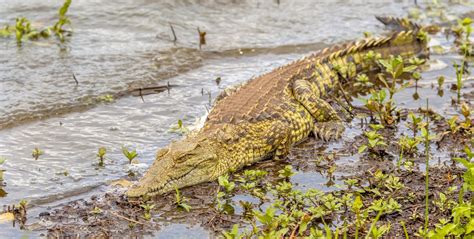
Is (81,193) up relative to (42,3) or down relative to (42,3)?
down

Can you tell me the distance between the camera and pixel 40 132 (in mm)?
7270

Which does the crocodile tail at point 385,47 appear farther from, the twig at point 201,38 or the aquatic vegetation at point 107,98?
the aquatic vegetation at point 107,98

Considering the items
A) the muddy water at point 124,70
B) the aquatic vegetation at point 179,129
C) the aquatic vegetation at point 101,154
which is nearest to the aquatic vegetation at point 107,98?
the muddy water at point 124,70

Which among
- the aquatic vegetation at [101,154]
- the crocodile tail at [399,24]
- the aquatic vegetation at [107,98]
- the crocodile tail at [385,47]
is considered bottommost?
the aquatic vegetation at [101,154]

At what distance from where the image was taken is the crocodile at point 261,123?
6047 mm

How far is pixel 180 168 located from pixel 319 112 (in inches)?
76.8

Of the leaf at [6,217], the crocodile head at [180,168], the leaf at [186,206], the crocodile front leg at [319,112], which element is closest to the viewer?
the leaf at [6,217]

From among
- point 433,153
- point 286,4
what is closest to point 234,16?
point 286,4

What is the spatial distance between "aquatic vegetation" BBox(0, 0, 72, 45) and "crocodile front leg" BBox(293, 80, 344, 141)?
11.3 ft

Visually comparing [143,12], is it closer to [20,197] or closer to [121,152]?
[121,152]

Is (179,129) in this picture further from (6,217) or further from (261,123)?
(6,217)

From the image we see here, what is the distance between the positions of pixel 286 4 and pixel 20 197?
7070 millimetres

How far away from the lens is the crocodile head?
19.1 ft

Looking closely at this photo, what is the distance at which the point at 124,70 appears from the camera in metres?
9.11
